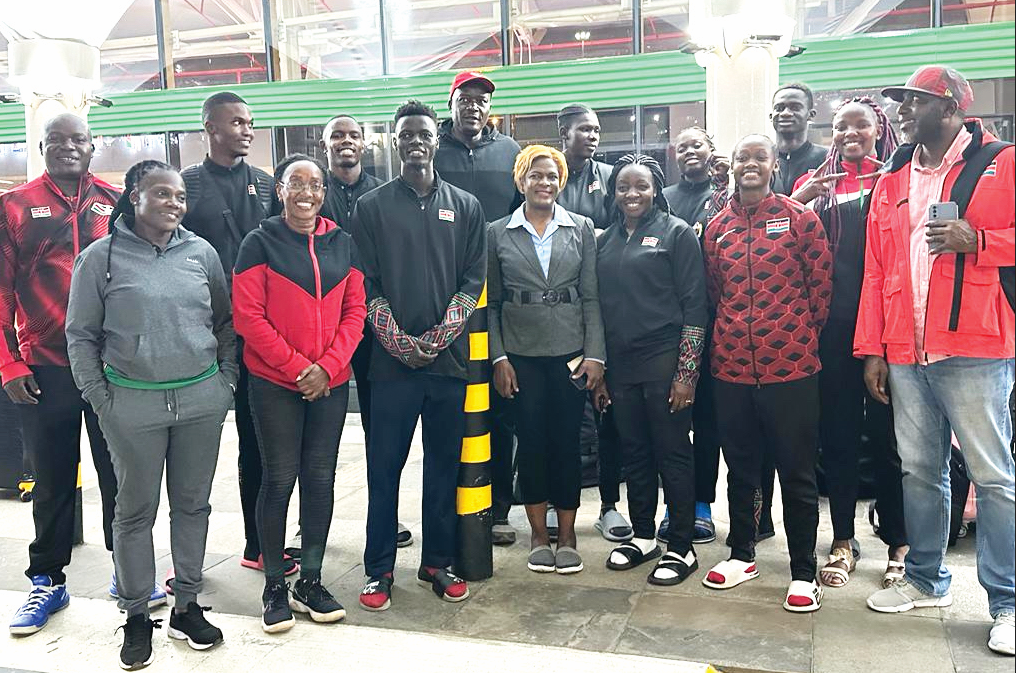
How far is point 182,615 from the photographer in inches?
131

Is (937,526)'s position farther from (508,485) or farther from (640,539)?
(508,485)

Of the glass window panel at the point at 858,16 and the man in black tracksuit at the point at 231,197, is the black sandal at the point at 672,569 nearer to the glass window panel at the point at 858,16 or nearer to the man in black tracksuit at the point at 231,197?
the man in black tracksuit at the point at 231,197

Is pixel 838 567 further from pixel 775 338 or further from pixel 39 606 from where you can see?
pixel 39 606

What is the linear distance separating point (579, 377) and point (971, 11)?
635 cm

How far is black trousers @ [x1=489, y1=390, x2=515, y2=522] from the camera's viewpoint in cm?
436

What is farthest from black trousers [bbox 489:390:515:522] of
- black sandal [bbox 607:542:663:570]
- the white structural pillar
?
the white structural pillar

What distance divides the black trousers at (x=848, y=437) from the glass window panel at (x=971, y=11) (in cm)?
506

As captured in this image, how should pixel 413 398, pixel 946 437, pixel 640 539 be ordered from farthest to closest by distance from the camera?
pixel 640 539, pixel 413 398, pixel 946 437

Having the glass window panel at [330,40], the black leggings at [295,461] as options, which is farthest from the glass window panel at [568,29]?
the black leggings at [295,461]

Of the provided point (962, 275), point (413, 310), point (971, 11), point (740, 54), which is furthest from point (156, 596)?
point (971, 11)

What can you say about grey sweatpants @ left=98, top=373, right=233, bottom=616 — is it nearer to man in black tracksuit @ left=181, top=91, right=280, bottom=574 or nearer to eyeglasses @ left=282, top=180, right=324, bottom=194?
man in black tracksuit @ left=181, top=91, right=280, bottom=574

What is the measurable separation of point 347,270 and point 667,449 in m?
1.55

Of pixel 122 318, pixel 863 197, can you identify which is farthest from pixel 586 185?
pixel 122 318

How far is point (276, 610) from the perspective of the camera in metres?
3.38
